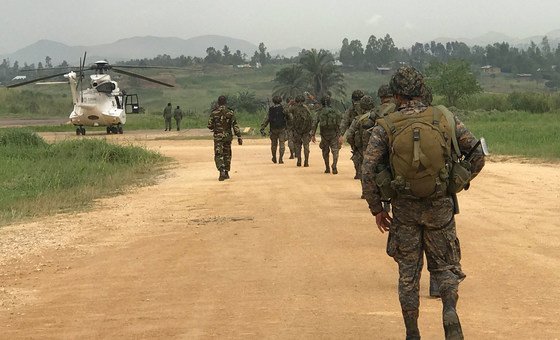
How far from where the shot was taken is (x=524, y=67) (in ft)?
565

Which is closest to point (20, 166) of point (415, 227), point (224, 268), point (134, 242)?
point (134, 242)

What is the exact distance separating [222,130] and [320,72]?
198ft

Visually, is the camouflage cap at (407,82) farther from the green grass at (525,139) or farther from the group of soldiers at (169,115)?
the group of soldiers at (169,115)

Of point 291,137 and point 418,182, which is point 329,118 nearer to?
point 291,137

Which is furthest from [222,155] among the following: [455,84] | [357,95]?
[455,84]

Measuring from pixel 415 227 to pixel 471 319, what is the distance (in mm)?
1278

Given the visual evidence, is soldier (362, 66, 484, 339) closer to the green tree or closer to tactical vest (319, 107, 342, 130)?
tactical vest (319, 107, 342, 130)

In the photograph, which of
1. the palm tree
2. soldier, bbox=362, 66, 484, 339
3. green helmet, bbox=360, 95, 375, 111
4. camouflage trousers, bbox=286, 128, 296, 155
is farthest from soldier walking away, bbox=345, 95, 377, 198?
the palm tree

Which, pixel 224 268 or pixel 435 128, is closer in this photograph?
pixel 435 128

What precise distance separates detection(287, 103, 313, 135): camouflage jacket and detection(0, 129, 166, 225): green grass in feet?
12.1

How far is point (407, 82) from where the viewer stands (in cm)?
652

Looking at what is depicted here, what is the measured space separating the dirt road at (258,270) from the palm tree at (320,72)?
208 feet

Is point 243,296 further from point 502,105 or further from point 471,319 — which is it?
point 502,105

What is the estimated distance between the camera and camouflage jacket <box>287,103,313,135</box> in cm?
Answer: 2336
